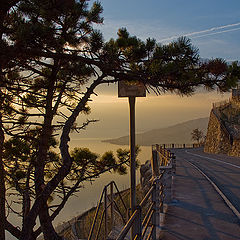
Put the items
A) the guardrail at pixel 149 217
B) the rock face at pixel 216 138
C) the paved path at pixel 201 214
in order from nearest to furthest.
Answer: the guardrail at pixel 149 217
the paved path at pixel 201 214
the rock face at pixel 216 138

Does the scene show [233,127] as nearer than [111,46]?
No

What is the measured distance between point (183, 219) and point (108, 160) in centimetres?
378

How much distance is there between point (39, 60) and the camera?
908cm

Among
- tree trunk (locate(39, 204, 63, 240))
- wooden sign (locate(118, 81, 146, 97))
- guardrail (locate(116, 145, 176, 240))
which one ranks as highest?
wooden sign (locate(118, 81, 146, 97))

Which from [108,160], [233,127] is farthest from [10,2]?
[233,127]

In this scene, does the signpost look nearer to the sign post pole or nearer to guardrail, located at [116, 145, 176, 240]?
the sign post pole

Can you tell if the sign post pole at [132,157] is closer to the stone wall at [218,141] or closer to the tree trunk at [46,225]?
the tree trunk at [46,225]

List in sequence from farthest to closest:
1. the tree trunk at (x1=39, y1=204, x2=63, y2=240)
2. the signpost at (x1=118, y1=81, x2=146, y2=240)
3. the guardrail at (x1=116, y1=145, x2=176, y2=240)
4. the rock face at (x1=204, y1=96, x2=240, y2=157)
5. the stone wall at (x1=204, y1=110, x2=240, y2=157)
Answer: the rock face at (x1=204, y1=96, x2=240, y2=157)
the stone wall at (x1=204, y1=110, x2=240, y2=157)
the tree trunk at (x1=39, y1=204, x2=63, y2=240)
the signpost at (x1=118, y1=81, x2=146, y2=240)
the guardrail at (x1=116, y1=145, x2=176, y2=240)

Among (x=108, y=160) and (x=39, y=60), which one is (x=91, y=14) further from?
(x=108, y=160)

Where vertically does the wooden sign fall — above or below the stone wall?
above

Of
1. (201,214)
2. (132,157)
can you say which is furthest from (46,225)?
(132,157)

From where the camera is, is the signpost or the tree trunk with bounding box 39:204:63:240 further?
the tree trunk with bounding box 39:204:63:240

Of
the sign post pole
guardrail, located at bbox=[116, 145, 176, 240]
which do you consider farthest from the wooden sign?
guardrail, located at bbox=[116, 145, 176, 240]

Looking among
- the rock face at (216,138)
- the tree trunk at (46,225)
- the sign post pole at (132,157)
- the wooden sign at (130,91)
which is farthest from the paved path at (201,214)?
the rock face at (216,138)
